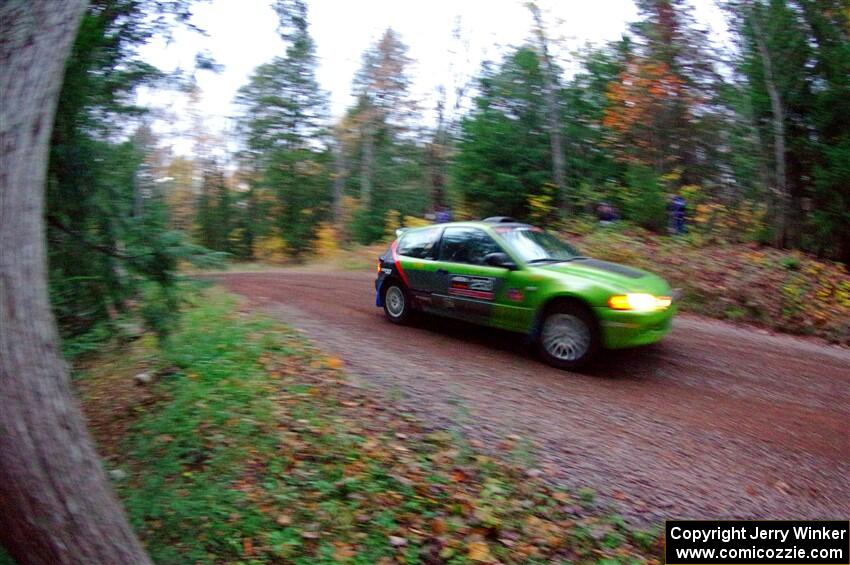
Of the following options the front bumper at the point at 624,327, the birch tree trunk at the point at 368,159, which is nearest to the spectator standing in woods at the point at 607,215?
the front bumper at the point at 624,327

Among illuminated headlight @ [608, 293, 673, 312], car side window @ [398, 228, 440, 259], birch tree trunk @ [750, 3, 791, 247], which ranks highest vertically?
birch tree trunk @ [750, 3, 791, 247]

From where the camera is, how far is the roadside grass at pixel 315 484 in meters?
4.16

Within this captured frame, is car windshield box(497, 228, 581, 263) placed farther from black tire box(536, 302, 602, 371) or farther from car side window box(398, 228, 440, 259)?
car side window box(398, 228, 440, 259)

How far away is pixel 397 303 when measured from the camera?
9469mm

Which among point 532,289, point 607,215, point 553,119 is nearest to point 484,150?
point 553,119

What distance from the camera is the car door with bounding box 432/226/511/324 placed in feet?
25.9

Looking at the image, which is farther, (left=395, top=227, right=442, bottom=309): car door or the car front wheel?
(left=395, top=227, right=442, bottom=309): car door

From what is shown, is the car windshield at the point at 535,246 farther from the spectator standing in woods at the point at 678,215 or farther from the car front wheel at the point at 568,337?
the spectator standing in woods at the point at 678,215

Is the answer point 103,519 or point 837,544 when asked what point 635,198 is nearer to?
point 837,544

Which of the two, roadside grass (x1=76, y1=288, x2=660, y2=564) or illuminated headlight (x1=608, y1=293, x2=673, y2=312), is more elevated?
illuminated headlight (x1=608, y1=293, x2=673, y2=312)

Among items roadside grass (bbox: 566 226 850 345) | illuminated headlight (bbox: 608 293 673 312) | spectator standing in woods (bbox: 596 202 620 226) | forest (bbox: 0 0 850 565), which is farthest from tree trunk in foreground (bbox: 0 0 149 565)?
spectator standing in woods (bbox: 596 202 620 226)

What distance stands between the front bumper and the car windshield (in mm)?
1256

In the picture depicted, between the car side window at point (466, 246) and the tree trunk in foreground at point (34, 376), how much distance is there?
5.53 m

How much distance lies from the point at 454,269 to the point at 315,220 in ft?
80.5
